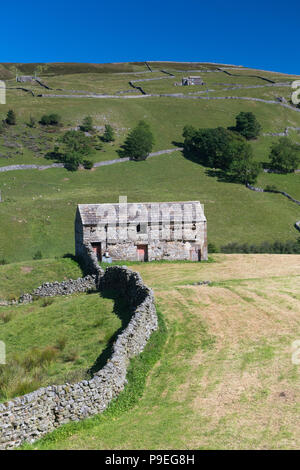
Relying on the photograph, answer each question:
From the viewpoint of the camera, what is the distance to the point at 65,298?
28844mm

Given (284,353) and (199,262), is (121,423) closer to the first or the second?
(284,353)

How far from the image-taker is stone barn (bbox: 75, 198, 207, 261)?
41344 millimetres

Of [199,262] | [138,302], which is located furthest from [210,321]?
[199,262]

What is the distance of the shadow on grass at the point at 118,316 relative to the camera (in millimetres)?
16609

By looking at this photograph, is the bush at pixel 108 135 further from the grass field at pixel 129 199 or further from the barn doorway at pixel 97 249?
the barn doorway at pixel 97 249

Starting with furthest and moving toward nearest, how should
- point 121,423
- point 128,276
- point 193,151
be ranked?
point 193,151 → point 128,276 → point 121,423

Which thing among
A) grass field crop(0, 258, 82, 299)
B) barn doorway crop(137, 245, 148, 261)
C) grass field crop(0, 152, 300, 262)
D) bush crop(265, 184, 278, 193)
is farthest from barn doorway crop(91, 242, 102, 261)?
bush crop(265, 184, 278, 193)


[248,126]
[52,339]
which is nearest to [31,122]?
[248,126]

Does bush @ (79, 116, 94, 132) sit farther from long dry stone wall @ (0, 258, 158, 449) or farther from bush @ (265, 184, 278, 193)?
long dry stone wall @ (0, 258, 158, 449)

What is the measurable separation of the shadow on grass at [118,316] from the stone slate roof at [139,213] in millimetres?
15152

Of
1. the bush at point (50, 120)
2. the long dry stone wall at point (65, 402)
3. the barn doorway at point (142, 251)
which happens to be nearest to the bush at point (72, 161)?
the bush at point (50, 120)

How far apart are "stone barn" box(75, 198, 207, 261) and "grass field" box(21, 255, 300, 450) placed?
49.5 ft

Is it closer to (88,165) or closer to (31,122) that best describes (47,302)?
(88,165)
